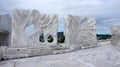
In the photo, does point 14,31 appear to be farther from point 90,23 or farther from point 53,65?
point 90,23

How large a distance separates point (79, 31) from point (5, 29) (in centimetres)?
624

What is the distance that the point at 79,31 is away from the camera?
1209 cm

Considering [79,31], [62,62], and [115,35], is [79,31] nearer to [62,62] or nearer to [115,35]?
[115,35]

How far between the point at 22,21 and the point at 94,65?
5.32 meters

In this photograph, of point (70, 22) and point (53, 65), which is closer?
point (53, 65)

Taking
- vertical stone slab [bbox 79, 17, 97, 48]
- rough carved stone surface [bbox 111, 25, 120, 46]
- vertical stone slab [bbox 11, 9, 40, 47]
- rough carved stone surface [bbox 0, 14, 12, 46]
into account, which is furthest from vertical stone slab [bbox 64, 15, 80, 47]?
rough carved stone surface [bbox 0, 14, 12, 46]

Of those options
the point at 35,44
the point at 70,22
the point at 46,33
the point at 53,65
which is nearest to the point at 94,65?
the point at 53,65

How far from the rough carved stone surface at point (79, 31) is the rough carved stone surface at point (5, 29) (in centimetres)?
450

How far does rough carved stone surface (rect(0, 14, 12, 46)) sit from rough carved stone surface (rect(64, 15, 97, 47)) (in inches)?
177

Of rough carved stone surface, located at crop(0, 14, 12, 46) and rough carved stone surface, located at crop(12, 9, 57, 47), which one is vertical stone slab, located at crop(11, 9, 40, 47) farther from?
rough carved stone surface, located at crop(0, 14, 12, 46)

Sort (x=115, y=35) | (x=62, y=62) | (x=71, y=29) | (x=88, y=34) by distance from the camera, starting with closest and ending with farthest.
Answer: (x=62, y=62), (x=115, y=35), (x=71, y=29), (x=88, y=34)

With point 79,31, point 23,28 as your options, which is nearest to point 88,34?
point 79,31

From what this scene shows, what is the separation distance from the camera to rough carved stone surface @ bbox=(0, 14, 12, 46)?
7.19m

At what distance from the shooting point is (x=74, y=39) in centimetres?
1162
